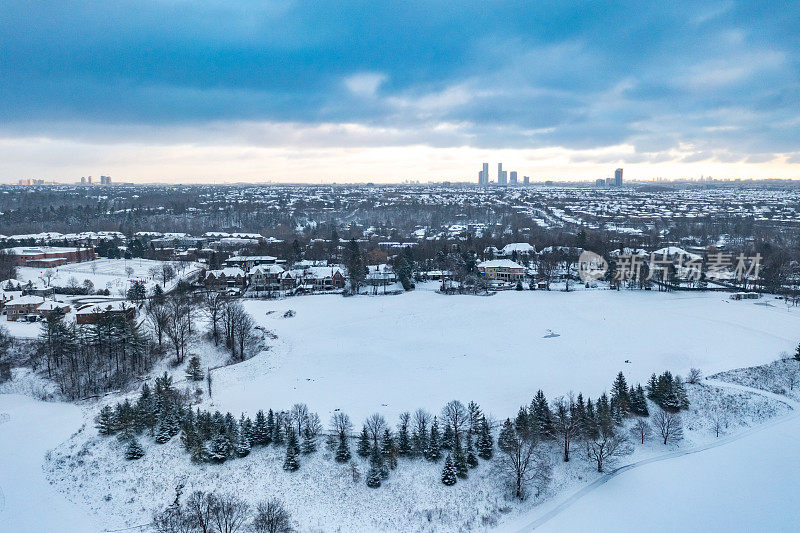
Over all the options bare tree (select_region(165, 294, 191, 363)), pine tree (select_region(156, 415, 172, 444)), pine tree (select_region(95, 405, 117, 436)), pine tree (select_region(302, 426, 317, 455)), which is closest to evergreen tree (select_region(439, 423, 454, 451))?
pine tree (select_region(302, 426, 317, 455))

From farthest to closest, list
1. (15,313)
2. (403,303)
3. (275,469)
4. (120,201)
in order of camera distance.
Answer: (120,201)
(403,303)
(15,313)
(275,469)

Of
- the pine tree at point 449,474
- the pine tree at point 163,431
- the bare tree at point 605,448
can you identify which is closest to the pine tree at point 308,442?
the pine tree at point 449,474

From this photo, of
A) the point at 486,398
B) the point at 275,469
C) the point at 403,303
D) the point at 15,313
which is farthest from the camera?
the point at 403,303

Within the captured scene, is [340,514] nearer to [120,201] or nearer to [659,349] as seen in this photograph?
[659,349]

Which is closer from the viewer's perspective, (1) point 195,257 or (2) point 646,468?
(2) point 646,468

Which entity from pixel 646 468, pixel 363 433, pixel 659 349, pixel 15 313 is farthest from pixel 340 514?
pixel 15 313

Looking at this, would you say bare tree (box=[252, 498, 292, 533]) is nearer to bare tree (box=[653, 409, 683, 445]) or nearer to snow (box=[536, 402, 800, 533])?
snow (box=[536, 402, 800, 533])
